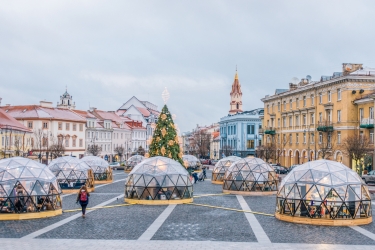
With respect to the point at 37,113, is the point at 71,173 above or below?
below

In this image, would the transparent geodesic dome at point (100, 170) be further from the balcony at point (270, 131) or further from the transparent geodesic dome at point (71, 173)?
the balcony at point (270, 131)

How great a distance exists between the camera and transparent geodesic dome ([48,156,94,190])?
114 feet

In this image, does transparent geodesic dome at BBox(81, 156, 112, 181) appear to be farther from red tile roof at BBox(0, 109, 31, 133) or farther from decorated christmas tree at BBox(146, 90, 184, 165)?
red tile roof at BBox(0, 109, 31, 133)

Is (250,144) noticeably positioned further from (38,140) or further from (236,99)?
(38,140)

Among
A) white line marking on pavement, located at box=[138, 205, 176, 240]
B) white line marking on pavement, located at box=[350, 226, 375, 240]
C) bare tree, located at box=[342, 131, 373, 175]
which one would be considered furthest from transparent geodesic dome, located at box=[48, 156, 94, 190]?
bare tree, located at box=[342, 131, 373, 175]

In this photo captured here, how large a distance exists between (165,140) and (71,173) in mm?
9262

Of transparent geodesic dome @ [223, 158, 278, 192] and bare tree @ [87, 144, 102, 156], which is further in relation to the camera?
bare tree @ [87, 144, 102, 156]

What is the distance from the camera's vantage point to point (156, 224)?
777 inches

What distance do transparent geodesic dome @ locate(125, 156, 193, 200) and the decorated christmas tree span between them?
13.7 m

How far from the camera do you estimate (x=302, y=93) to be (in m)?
63.6

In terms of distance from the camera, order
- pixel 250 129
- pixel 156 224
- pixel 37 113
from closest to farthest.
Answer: pixel 156 224, pixel 37 113, pixel 250 129

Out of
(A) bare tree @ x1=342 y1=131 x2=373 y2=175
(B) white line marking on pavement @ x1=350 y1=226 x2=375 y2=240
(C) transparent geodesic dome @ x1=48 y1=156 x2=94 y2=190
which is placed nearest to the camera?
(B) white line marking on pavement @ x1=350 y1=226 x2=375 y2=240

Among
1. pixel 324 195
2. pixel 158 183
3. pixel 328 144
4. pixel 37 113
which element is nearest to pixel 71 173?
pixel 158 183

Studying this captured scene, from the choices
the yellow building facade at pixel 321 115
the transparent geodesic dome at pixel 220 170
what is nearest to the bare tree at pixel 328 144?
the yellow building facade at pixel 321 115
